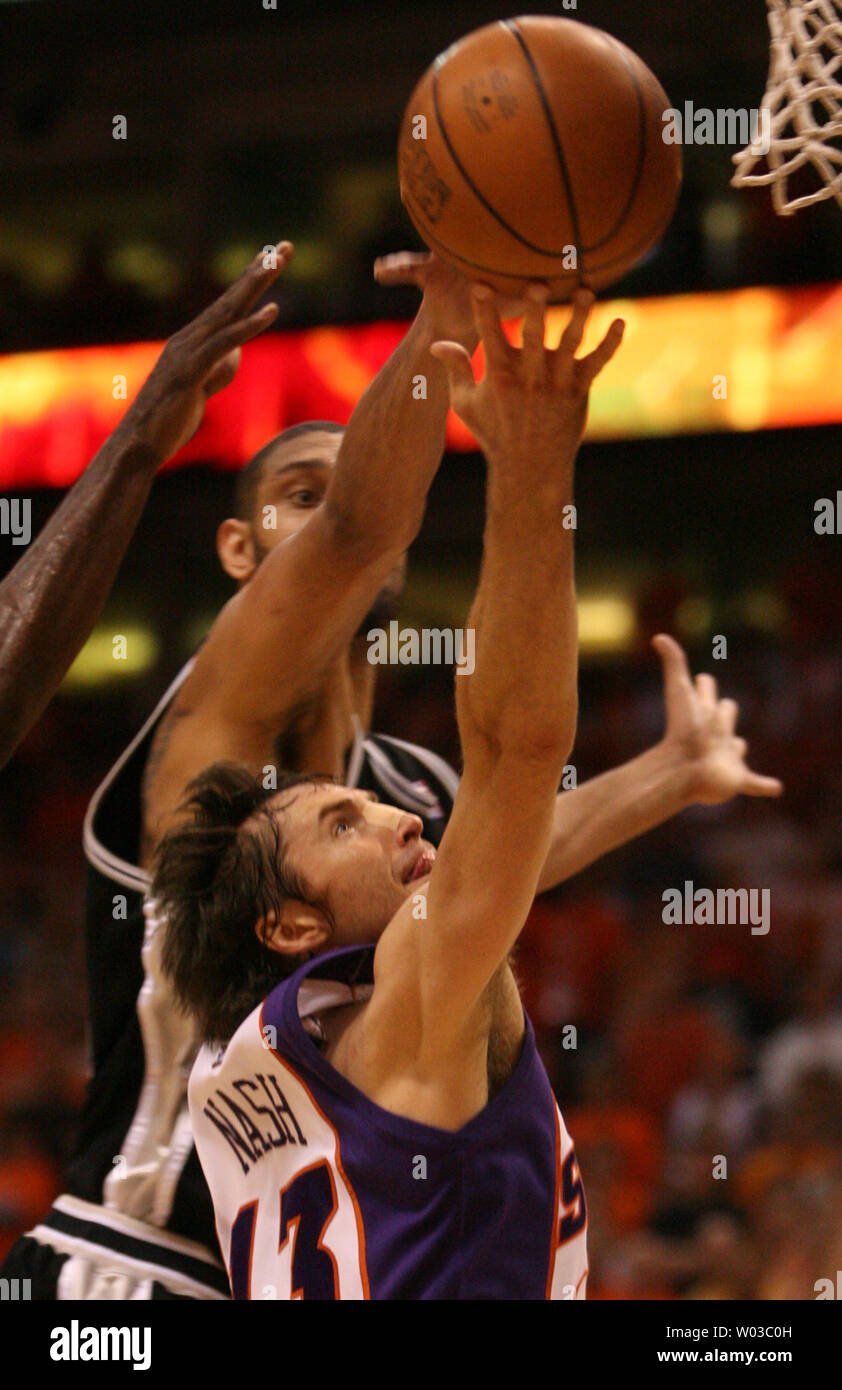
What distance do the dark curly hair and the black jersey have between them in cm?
30

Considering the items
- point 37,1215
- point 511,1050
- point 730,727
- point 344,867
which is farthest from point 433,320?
point 37,1215

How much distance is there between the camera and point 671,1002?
17.2ft

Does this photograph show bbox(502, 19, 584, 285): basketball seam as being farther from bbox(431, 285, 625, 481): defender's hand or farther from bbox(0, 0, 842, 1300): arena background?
bbox(0, 0, 842, 1300): arena background

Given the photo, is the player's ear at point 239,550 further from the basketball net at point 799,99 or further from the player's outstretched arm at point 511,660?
the player's outstretched arm at point 511,660

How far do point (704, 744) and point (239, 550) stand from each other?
37.2 inches

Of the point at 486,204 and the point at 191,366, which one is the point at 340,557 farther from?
the point at 486,204

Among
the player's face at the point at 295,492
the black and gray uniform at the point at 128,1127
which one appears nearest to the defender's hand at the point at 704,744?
the player's face at the point at 295,492

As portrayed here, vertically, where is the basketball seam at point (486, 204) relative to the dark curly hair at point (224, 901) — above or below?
above

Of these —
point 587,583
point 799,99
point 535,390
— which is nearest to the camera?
point 535,390

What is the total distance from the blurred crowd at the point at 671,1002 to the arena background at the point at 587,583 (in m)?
0.01

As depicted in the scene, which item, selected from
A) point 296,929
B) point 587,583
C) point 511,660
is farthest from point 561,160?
point 587,583

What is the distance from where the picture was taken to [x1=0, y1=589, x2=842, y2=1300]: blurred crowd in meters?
4.32

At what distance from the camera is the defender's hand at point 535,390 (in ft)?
5.12

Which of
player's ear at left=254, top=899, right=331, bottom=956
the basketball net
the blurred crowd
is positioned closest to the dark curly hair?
player's ear at left=254, top=899, right=331, bottom=956
